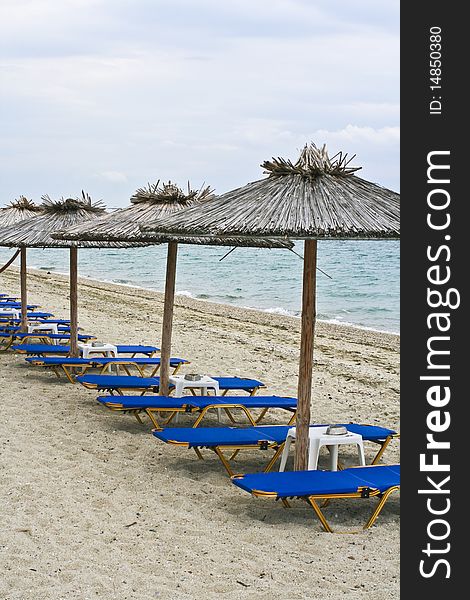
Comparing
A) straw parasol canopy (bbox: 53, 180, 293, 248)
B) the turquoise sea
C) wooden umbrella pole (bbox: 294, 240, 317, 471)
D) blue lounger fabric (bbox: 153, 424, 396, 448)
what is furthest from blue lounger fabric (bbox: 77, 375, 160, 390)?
the turquoise sea

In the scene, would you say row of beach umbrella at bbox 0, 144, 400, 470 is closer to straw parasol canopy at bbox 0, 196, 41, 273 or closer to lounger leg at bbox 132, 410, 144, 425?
lounger leg at bbox 132, 410, 144, 425

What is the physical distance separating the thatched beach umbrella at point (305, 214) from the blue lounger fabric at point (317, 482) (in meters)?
0.43

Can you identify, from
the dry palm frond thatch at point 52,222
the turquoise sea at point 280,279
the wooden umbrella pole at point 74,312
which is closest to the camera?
the dry palm frond thatch at point 52,222

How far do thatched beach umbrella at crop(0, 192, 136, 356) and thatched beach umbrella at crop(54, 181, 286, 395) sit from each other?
3.77 ft

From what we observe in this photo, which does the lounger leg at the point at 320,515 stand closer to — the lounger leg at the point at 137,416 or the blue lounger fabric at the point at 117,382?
the lounger leg at the point at 137,416

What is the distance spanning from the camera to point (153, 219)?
7258mm

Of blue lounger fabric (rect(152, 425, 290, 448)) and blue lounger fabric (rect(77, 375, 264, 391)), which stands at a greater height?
blue lounger fabric (rect(77, 375, 264, 391))

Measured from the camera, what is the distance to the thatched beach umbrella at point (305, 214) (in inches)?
197

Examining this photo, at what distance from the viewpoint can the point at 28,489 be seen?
5.20 metres

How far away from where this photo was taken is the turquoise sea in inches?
1001

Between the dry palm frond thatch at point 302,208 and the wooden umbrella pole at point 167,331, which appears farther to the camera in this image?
the wooden umbrella pole at point 167,331

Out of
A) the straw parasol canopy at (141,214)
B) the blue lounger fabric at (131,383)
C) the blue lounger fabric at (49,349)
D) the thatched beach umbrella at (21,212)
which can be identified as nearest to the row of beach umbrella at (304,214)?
the straw parasol canopy at (141,214)

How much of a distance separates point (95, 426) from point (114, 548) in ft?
8.19

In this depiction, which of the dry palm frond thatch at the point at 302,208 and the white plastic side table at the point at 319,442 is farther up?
the dry palm frond thatch at the point at 302,208
